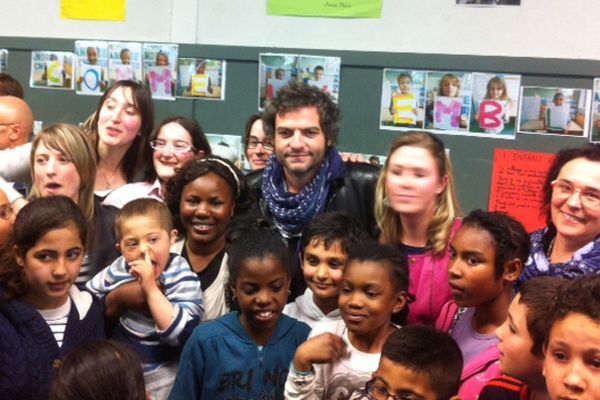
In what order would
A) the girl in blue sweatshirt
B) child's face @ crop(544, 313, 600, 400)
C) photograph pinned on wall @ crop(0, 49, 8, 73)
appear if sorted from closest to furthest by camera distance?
1. child's face @ crop(544, 313, 600, 400)
2. the girl in blue sweatshirt
3. photograph pinned on wall @ crop(0, 49, 8, 73)

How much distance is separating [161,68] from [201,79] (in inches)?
9.2

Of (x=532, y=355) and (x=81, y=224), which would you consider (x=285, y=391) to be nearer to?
(x=532, y=355)

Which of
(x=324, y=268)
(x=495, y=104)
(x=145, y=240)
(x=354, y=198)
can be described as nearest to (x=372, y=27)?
(x=495, y=104)

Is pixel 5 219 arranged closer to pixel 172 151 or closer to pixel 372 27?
pixel 172 151

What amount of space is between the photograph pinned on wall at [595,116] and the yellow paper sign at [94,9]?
2213 millimetres

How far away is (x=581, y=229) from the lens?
1972 mm

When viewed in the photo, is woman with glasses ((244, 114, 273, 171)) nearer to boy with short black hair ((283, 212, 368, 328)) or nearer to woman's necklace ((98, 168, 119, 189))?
woman's necklace ((98, 168, 119, 189))

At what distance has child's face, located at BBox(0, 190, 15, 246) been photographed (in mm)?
2010

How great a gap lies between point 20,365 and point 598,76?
7.09 feet

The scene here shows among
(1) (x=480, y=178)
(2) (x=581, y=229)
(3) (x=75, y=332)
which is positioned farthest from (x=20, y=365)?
(1) (x=480, y=178)

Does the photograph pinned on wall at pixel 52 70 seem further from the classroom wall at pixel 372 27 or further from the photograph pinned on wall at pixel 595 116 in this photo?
the photograph pinned on wall at pixel 595 116

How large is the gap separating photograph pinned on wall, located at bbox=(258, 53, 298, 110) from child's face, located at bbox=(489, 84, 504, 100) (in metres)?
0.84

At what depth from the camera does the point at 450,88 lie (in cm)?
291

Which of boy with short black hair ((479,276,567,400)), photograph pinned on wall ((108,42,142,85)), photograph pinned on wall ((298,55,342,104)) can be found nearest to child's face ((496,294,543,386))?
boy with short black hair ((479,276,567,400))
